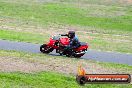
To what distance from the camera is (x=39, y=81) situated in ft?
55.9

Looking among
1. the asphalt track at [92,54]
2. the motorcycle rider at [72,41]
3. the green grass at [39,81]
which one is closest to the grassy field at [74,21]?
the asphalt track at [92,54]

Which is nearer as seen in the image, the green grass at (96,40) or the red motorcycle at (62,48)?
the red motorcycle at (62,48)

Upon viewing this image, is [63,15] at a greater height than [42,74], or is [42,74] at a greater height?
[42,74]

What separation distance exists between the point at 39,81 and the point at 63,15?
123ft

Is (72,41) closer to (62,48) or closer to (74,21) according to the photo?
(62,48)

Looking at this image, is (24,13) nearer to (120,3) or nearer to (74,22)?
(74,22)

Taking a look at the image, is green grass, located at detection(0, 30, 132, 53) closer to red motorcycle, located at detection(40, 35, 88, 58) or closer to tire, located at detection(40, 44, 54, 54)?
red motorcycle, located at detection(40, 35, 88, 58)

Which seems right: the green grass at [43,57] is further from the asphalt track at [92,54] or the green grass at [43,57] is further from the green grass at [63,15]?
the green grass at [63,15]

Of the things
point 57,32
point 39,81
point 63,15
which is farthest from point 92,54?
point 63,15

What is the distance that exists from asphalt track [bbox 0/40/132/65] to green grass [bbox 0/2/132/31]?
60.9ft

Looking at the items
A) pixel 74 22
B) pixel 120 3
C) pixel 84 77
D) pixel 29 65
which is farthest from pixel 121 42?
pixel 120 3

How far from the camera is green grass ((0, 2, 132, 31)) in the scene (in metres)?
49.4

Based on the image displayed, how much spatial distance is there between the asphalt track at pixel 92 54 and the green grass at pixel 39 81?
6.88 m

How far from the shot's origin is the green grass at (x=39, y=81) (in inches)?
646
